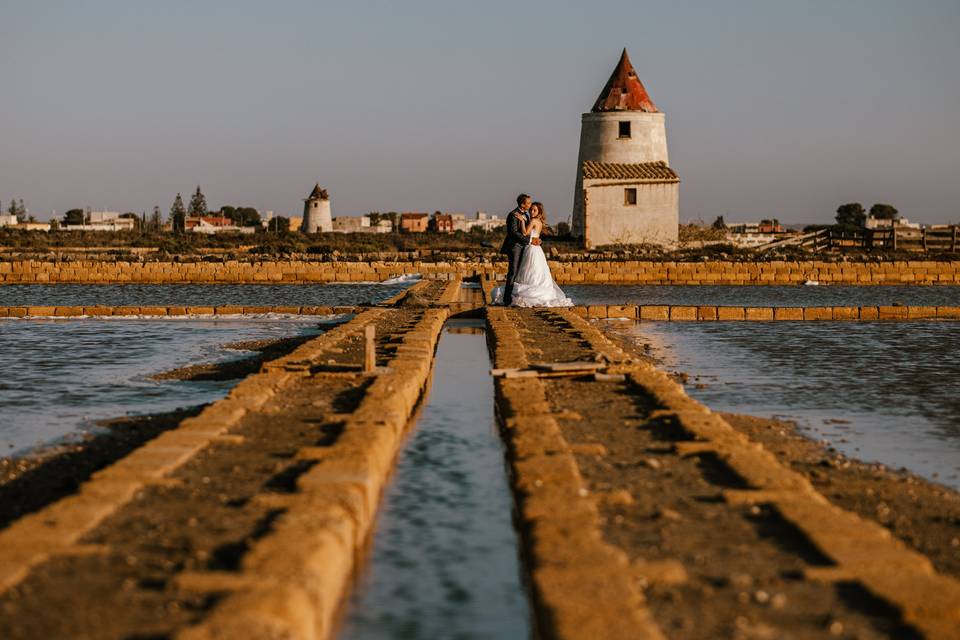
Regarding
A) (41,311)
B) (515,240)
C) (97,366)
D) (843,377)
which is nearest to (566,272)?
(41,311)

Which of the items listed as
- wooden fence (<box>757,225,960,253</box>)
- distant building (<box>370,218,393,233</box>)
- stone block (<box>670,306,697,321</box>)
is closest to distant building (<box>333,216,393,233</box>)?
distant building (<box>370,218,393,233</box>)

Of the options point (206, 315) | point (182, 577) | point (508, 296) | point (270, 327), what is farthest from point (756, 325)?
point (182, 577)

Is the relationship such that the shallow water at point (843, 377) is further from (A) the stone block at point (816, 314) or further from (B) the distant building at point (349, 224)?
(B) the distant building at point (349, 224)

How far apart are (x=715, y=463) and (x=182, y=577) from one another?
121 inches

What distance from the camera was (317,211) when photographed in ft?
275

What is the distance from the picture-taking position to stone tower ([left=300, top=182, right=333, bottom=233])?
8350cm

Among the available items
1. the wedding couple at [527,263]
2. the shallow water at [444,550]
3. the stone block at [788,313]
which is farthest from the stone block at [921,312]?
the shallow water at [444,550]

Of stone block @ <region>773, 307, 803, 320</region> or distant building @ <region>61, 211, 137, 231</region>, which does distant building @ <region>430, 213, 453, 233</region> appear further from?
stone block @ <region>773, 307, 803, 320</region>

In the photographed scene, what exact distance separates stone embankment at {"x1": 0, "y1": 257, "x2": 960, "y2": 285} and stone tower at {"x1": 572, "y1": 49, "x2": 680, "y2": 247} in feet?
13.4

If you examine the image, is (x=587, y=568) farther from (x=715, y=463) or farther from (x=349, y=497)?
(x=715, y=463)

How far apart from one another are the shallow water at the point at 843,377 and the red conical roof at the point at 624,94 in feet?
75.5

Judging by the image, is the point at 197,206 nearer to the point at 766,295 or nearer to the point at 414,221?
the point at 414,221

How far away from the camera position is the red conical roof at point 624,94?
41.0 meters

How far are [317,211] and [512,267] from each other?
219 feet
